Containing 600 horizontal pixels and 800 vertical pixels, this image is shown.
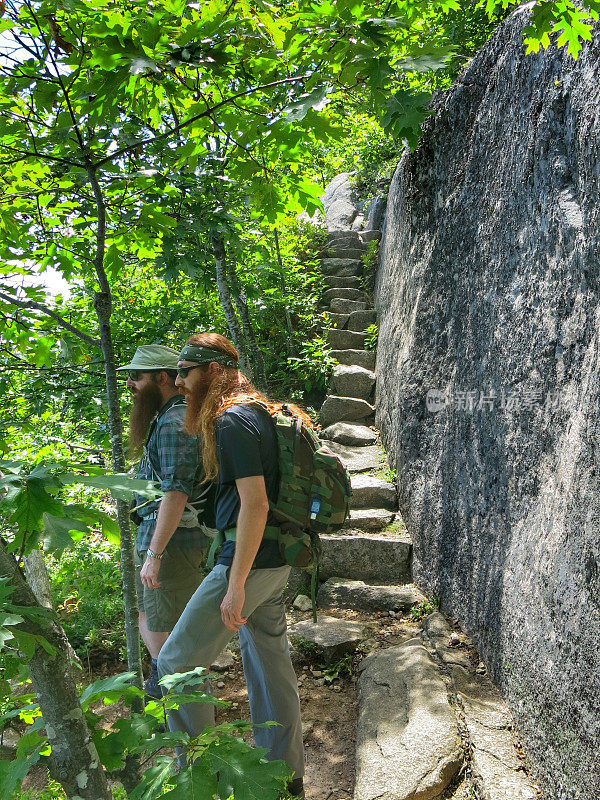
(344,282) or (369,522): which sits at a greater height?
(344,282)

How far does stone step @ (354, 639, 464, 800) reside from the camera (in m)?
2.69

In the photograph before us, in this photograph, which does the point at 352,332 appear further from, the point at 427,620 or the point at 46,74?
the point at 46,74

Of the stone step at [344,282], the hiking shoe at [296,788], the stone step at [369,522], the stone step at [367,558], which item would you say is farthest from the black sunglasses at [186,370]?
the stone step at [344,282]

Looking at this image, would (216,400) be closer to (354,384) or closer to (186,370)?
(186,370)

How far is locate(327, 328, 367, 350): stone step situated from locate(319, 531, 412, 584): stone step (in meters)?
4.24

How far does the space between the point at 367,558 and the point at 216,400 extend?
120 inches

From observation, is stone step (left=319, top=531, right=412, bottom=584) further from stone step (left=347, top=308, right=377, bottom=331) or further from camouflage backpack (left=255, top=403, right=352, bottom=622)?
stone step (left=347, top=308, right=377, bottom=331)

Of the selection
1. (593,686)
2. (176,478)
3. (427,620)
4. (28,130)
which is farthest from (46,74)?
(427,620)

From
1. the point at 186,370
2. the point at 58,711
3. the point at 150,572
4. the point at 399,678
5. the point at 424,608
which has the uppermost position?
the point at 186,370

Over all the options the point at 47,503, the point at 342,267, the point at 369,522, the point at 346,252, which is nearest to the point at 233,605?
the point at 47,503

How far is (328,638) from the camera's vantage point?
422 centimetres

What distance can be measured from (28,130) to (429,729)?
3.38 metres

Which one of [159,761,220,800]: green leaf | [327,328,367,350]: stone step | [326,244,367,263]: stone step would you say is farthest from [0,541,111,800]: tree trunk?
[326,244,367,263]: stone step

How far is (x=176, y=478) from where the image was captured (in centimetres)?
287
